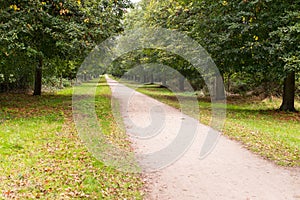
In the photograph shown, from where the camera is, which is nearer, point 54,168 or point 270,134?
point 54,168

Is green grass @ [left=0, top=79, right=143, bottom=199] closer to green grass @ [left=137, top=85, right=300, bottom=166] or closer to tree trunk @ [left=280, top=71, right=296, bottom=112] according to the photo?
green grass @ [left=137, top=85, right=300, bottom=166]

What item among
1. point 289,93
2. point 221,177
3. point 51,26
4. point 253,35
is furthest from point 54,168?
point 289,93

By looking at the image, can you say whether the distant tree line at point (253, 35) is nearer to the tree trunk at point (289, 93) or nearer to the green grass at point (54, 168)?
the tree trunk at point (289, 93)

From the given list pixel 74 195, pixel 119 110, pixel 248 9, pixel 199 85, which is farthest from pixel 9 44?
pixel 199 85

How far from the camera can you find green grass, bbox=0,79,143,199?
5359mm

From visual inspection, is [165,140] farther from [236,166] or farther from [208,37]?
[208,37]

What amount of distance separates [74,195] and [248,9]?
44.4 feet

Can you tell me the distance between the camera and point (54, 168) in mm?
6508

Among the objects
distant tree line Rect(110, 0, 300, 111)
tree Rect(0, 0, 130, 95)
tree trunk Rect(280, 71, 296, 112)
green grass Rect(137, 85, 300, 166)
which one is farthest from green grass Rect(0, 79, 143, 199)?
tree trunk Rect(280, 71, 296, 112)

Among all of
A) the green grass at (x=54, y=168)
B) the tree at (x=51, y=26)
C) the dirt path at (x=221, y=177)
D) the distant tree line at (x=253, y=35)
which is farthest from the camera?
the distant tree line at (x=253, y=35)

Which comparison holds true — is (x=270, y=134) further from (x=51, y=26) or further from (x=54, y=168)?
(x=51, y=26)

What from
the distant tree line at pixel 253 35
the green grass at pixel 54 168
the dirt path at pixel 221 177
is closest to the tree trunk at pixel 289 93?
the distant tree line at pixel 253 35

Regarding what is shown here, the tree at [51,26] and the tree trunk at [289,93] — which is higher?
the tree at [51,26]

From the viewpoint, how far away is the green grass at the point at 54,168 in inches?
211
